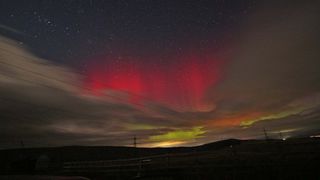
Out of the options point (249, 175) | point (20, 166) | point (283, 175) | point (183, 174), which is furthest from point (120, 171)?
point (20, 166)

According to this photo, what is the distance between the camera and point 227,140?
18125 cm

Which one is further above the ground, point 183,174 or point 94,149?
point 94,149

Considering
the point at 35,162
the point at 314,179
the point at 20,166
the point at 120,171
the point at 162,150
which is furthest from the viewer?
the point at 162,150

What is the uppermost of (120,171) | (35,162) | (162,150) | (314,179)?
(162,150)

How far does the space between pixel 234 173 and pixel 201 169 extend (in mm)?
3692

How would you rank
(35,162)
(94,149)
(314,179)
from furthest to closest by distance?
(94,149)
(35,162)
(314,179)

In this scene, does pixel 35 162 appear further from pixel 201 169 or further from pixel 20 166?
pixel 201 169

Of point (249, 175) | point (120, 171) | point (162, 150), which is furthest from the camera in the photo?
point (162, 150)

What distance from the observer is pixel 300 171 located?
23.3 meters

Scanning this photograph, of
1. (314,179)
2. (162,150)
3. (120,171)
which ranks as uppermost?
(162,150)

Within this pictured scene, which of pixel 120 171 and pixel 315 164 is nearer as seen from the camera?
pixel 315 164

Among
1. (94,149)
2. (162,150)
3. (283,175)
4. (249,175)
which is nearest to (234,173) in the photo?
(249,175)

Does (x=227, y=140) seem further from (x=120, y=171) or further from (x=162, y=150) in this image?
(x=120, y=171)

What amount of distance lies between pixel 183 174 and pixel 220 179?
11.0 feet
